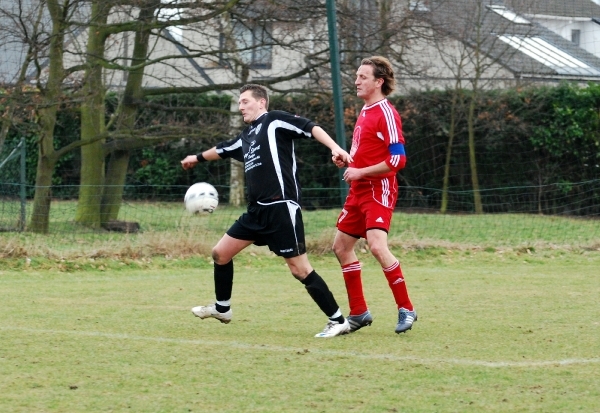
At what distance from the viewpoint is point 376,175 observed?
7.30 meters

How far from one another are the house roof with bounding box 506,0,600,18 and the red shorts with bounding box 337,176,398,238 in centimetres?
1664

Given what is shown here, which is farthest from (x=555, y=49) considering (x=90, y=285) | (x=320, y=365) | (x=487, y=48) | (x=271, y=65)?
(x=320, y=365)

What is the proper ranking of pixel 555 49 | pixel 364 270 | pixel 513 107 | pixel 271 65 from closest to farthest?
1. pixel 364 270
2. pixel 271 65
3. pixel 513 107
4. pixel 555 49

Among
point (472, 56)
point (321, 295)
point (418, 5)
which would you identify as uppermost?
point (418, 5)

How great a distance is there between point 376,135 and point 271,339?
1.71m

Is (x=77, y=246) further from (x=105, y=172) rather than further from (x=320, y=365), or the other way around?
(x=320, y=365)

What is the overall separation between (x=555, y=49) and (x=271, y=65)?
11.3 metres

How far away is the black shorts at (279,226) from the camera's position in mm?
7289

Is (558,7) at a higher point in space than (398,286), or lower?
higher

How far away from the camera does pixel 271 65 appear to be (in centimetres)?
1872

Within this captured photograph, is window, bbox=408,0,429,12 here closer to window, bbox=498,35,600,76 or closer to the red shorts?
window, bbox=498,35,600,76

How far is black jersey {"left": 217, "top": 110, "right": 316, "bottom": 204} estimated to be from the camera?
7.29 m

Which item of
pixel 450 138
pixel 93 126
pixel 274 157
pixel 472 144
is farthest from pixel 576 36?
pixel 274 157

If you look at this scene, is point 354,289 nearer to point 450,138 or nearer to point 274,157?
point 274,157
